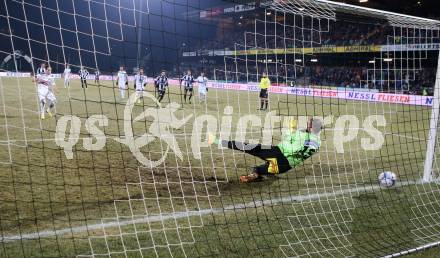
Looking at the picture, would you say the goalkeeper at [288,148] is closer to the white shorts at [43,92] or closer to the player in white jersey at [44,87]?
the player in white jersey at [44,87]

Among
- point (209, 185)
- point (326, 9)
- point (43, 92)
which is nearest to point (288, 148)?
Answer: point (209, 185)

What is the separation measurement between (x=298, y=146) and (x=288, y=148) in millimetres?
166

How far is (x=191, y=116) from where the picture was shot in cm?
1652

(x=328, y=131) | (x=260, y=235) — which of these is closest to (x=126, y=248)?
(x=260, y=235)

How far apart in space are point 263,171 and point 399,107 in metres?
17.5

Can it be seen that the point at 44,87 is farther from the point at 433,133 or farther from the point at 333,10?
the point at 433,133

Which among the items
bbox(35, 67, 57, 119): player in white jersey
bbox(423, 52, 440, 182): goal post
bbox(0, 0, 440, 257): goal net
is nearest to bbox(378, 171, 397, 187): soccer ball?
bbox(0, 0, 440, 257): goal net

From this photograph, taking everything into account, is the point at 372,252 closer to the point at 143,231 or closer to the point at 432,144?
the point at 143,231

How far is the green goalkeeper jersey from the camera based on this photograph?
6887 mm

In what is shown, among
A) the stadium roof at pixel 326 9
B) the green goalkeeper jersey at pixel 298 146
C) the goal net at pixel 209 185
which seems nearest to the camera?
the goal net at pixel 209 185

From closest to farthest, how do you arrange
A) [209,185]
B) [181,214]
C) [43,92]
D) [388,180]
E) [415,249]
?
[415,249] → [181,214] → [209,185] → [388,180] → [43,92]

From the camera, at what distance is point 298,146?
22.7 feet

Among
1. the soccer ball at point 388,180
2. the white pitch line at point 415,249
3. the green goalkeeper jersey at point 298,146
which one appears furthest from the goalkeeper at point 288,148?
the white pitch line at point 415,249

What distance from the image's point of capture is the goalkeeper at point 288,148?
22.7 feet
